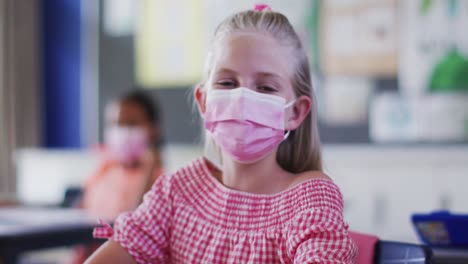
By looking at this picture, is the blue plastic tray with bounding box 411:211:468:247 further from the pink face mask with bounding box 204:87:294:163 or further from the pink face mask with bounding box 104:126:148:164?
the pink face mask with bounding box 104:126:148:164

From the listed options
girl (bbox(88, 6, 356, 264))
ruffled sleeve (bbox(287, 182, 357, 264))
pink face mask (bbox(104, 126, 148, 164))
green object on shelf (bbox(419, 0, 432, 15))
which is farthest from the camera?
green object on shelf (bbox(419, 0, 432, 15))

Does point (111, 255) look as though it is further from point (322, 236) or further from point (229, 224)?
point (322, 236)

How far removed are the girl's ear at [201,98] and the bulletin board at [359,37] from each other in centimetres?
223

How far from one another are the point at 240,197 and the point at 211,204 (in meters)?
0.06

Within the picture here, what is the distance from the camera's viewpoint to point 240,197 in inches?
46.6

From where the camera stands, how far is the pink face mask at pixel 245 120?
117 cm

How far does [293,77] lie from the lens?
1.21 m

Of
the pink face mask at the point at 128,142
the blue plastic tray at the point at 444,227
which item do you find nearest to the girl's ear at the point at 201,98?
the blue plastic tray at the point at 444,227

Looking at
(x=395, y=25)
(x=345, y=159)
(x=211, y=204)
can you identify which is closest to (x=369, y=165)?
(x=345, y=159)

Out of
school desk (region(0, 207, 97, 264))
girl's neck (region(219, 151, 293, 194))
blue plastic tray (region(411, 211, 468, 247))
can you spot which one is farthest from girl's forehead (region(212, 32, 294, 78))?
school desk (region(0, 207, 97, 264))

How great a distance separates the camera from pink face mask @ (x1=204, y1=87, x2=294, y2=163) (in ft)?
3.83

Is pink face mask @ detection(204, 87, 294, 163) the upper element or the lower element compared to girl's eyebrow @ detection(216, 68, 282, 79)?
lower

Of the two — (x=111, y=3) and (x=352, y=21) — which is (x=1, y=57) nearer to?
(x=111, y=3)

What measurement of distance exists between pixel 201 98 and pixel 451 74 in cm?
220
